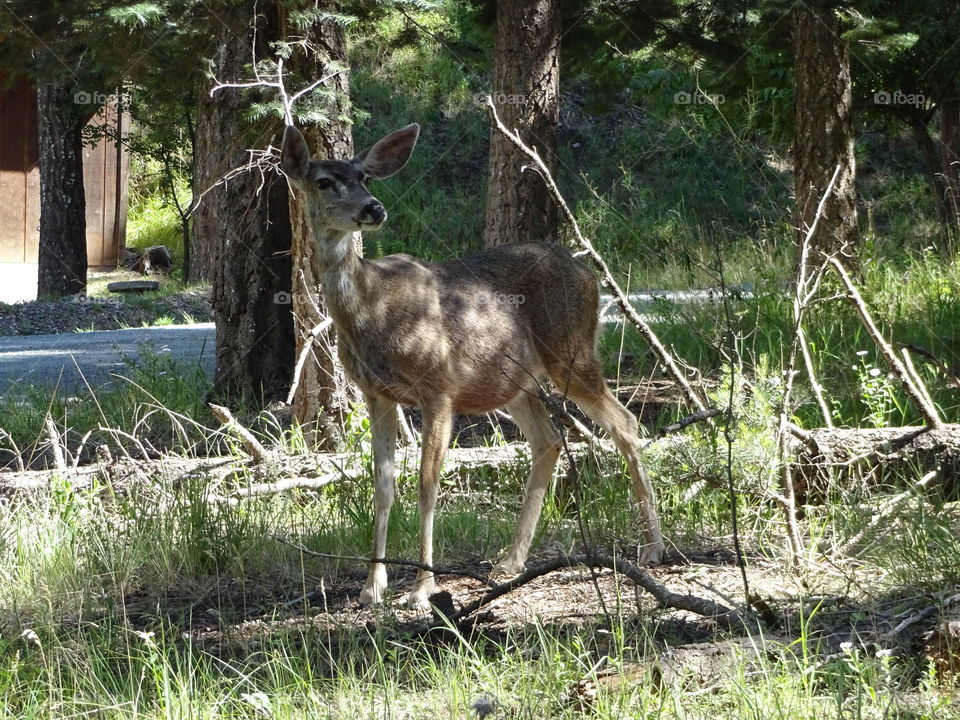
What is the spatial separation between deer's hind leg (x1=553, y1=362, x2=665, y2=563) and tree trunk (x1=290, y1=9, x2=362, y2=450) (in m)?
1.69

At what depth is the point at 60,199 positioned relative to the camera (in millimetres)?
18141

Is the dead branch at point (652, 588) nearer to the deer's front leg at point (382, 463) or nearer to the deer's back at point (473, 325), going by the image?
the deer's back at point (473, 325)

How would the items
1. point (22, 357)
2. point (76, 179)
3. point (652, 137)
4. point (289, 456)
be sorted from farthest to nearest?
point (652, 137), point (76, 179), point (22, 357), point (289, 456)

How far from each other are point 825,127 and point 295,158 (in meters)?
5.93

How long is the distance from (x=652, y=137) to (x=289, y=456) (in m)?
19.9

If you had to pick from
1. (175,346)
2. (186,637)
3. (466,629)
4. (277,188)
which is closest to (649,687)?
(466,629)

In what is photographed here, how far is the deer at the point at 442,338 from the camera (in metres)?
5.41

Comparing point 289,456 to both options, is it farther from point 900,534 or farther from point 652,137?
point 652,137

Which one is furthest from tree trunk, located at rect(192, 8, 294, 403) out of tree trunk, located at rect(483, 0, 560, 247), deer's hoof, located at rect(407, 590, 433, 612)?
deer's hoof, located at rect(407, 590, 433, 612)

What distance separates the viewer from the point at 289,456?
6.78 meters

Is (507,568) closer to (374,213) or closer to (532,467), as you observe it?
(532,467)

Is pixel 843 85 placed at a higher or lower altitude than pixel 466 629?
higher

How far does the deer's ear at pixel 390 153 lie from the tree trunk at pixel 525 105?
9.37 ft

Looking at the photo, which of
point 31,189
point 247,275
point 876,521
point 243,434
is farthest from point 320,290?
point 31,189
